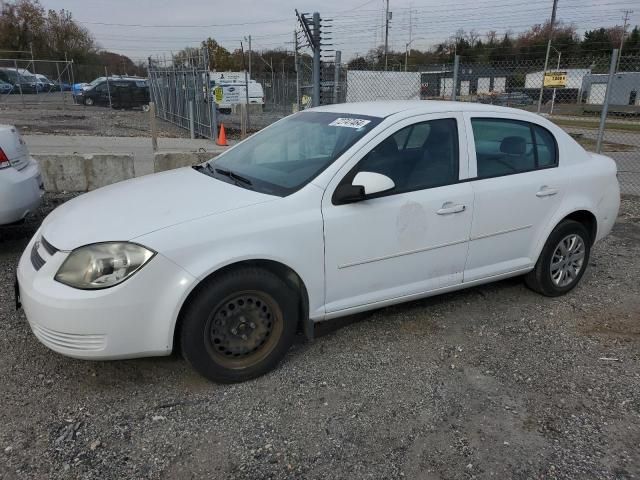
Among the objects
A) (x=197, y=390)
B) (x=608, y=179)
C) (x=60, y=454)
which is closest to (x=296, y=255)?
(x=197, y=390)

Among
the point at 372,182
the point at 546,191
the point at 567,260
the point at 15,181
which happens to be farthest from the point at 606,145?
the point at 15,181

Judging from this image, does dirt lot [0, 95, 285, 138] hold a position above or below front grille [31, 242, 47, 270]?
below

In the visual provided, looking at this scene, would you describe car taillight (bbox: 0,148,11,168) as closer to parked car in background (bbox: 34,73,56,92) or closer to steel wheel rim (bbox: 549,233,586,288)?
steel wheel rim (bbox: 549,233,586,288)

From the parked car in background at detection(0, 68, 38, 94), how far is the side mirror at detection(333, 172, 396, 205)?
32.8m

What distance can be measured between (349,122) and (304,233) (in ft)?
3.36

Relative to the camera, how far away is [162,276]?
9.22 feet

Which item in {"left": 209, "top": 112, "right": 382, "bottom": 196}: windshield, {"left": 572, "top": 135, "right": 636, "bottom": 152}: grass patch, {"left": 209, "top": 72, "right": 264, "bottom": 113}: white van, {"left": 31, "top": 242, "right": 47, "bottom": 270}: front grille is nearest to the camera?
{"left": 31, "top": 242, "right": 47, "bottom": 270}: front grille

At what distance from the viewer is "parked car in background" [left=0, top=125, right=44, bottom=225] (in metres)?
4.74

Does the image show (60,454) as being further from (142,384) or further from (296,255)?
(296,255)

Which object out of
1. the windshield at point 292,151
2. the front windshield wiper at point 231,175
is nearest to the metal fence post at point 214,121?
the windshield at point 292,151

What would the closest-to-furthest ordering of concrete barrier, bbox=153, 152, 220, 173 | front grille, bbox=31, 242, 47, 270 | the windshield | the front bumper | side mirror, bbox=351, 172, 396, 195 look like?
the front bumper < front grille, bbox=31, 242, 47, 270 < side mirror, bbox=351, 172, 396, 195 < the windshield < concrete barrier, bbox=153, 152, 220, 173

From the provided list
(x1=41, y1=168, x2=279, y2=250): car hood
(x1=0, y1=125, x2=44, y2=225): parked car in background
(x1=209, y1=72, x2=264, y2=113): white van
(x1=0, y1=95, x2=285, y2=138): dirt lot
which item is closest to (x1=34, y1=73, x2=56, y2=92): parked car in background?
(x1=0, y1=95, x2=285, y2=138): dirt lot

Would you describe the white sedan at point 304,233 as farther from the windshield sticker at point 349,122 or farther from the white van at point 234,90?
the white van at point 234,90

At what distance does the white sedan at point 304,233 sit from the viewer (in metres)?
2.83
